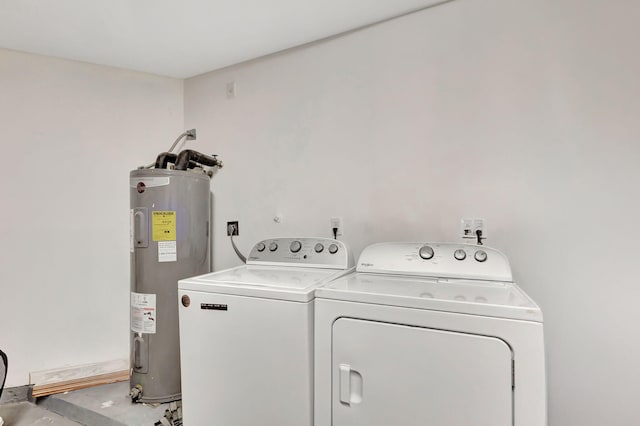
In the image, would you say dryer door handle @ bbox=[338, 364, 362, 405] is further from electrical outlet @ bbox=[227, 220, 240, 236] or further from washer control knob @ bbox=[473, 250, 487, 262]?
electrical outlet @ bbox=[227, 220, 240, 236]

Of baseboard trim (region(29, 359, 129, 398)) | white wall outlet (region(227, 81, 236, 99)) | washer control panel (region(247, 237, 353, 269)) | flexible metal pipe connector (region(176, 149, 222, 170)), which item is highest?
white wall outlet (region(227, 81, 236, 99))

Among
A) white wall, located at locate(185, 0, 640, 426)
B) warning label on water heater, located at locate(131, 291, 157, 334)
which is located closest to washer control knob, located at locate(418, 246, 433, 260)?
white wall, located at locate(185, 0, 640, 426)

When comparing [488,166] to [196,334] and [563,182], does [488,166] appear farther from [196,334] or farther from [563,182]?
[196,334]

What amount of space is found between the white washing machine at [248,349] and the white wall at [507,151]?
2.27 ft

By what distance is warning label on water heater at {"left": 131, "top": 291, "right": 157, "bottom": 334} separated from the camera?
71.9 inches

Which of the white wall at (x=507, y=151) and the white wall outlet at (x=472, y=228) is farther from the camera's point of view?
the white wall outlet at (x=472, y=228)

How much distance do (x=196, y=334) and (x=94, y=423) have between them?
104 cm

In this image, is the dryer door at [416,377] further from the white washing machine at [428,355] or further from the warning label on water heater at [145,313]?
the warning label on water heater at [145,313]

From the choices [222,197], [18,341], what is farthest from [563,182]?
[18,341]

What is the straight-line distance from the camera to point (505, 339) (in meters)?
0.93

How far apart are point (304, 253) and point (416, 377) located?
89 cm

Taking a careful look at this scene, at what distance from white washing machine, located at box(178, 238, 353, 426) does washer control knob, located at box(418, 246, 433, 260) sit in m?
0.40

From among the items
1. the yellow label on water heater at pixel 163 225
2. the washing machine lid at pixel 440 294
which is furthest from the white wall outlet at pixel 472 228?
the yellow label on water heater at pixel 163 225

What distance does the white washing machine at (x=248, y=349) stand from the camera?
3.85 feet
